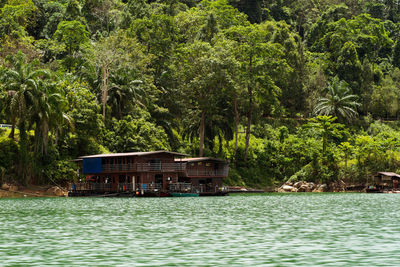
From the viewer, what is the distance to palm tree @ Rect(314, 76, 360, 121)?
323 ft

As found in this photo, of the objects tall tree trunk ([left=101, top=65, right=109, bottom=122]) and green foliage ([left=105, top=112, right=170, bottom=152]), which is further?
tall tree trunk ([left=101, top=65, right=109, bottom=122])

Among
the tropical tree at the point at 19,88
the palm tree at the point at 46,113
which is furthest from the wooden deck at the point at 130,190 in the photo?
the tropical tree at the point at 19,88

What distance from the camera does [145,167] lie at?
2712 inches

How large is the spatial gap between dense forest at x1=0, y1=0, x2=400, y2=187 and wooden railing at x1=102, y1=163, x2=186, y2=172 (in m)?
6.08

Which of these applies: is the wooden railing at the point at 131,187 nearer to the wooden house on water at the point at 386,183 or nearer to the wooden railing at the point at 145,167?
the wooden railing at the point at 145,167

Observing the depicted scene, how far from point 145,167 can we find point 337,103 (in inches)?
1766

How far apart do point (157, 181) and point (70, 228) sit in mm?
43769

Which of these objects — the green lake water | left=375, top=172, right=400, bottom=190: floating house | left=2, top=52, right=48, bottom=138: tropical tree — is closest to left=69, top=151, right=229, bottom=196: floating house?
left=2, top=52, right=48, bottom=138: tropical tree

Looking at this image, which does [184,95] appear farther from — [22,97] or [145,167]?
[22,97]

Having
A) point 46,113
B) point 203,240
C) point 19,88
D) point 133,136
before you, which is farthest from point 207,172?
point 203,240

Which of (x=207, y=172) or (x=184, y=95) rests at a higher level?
(x=184, y=95)

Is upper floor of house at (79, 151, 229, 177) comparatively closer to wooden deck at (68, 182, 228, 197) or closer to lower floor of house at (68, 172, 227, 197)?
lower floor of house at (68, 172, 227, 197)

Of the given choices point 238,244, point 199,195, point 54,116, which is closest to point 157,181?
point 199,195

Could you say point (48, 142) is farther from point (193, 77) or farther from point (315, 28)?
point (315, 28)
